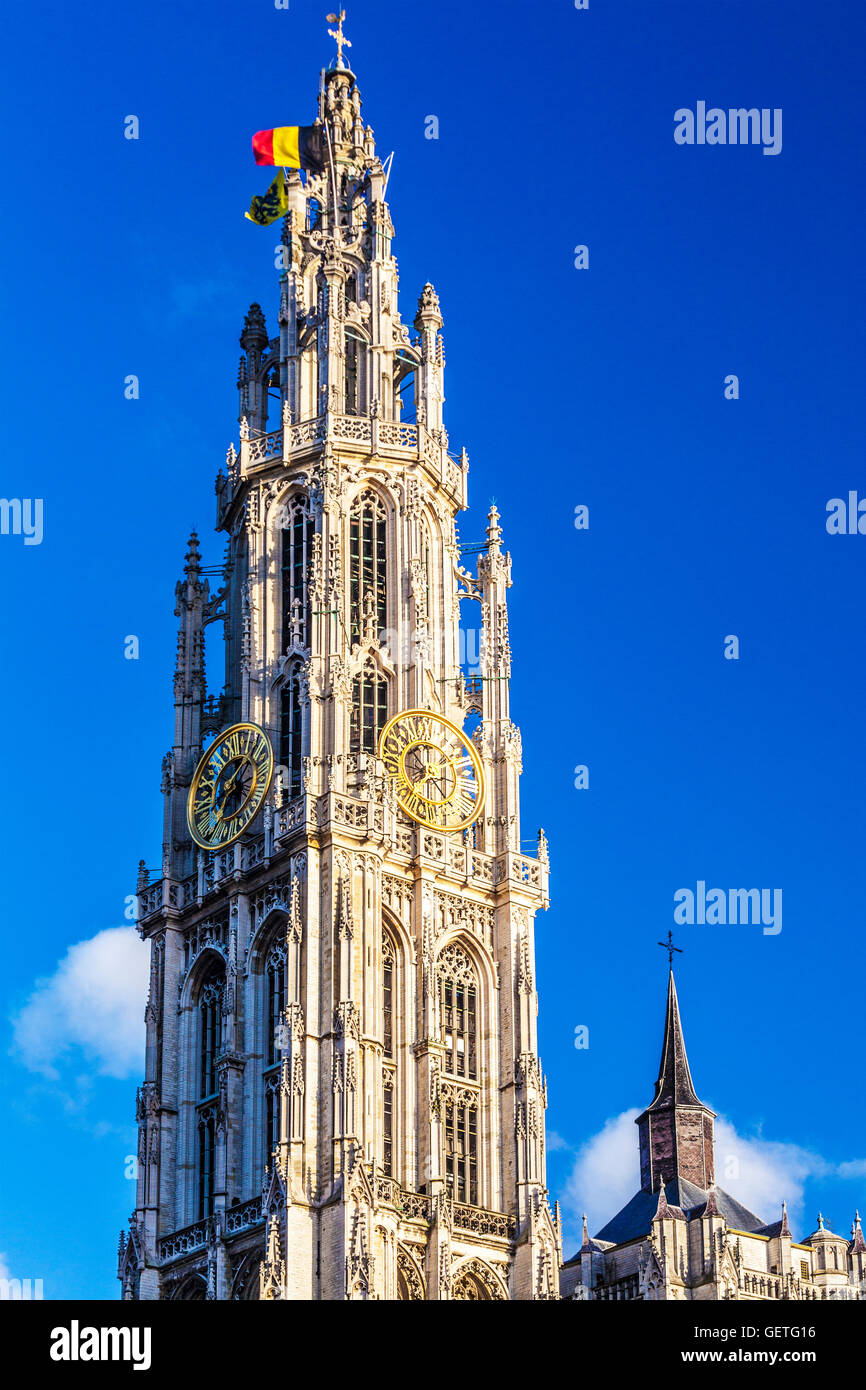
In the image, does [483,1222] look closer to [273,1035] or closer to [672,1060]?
[273,1035]

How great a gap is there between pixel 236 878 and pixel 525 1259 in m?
16.8

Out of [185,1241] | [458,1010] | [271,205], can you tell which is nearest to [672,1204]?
[458,1010]

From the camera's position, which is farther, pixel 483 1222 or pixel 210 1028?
pixel 210 1028

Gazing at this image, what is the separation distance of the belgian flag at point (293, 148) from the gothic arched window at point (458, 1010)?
34751 millimetres

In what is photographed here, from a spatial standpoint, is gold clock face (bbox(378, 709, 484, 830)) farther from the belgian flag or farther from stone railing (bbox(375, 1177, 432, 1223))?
the belgian flag

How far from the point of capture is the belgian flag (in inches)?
4476

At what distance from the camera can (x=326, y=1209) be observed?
89812mm

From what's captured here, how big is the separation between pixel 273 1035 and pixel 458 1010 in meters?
7.23

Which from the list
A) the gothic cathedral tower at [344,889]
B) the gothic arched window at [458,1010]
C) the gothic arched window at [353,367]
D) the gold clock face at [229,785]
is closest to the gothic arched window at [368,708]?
the gothic cathedral tower at [344,889]

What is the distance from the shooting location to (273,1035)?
316 feet
